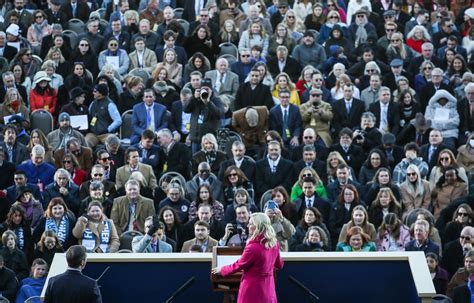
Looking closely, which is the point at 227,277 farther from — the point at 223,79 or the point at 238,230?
the point at 223,79

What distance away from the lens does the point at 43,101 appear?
2352cm

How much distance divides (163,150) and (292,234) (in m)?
3.60

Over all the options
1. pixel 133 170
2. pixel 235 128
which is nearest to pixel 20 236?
pixel 133 170

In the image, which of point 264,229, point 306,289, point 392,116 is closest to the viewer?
point 264,229

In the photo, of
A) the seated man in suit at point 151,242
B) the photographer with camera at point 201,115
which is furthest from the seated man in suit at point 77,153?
the seated man in suit at point 151,242

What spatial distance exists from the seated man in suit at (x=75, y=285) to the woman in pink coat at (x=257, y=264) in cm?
131

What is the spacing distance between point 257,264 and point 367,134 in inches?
337

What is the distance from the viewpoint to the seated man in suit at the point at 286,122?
22547 millimetres

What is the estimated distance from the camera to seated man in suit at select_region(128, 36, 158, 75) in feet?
82.1

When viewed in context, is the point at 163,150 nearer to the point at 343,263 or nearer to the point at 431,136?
the point at 431,136

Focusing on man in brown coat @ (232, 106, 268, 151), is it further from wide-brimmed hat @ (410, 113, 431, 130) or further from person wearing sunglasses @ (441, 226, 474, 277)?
person wearing sunglasses @ (441, 226, 474, 277)

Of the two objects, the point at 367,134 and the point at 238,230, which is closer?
the point at 238,230

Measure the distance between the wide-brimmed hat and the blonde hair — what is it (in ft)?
29.4

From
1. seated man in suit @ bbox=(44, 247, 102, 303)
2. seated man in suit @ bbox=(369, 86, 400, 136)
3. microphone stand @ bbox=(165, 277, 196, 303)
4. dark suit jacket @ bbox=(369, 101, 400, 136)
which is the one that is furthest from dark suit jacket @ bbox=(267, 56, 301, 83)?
seated man in suit @ bbox=(44, 247, 102, 303)
